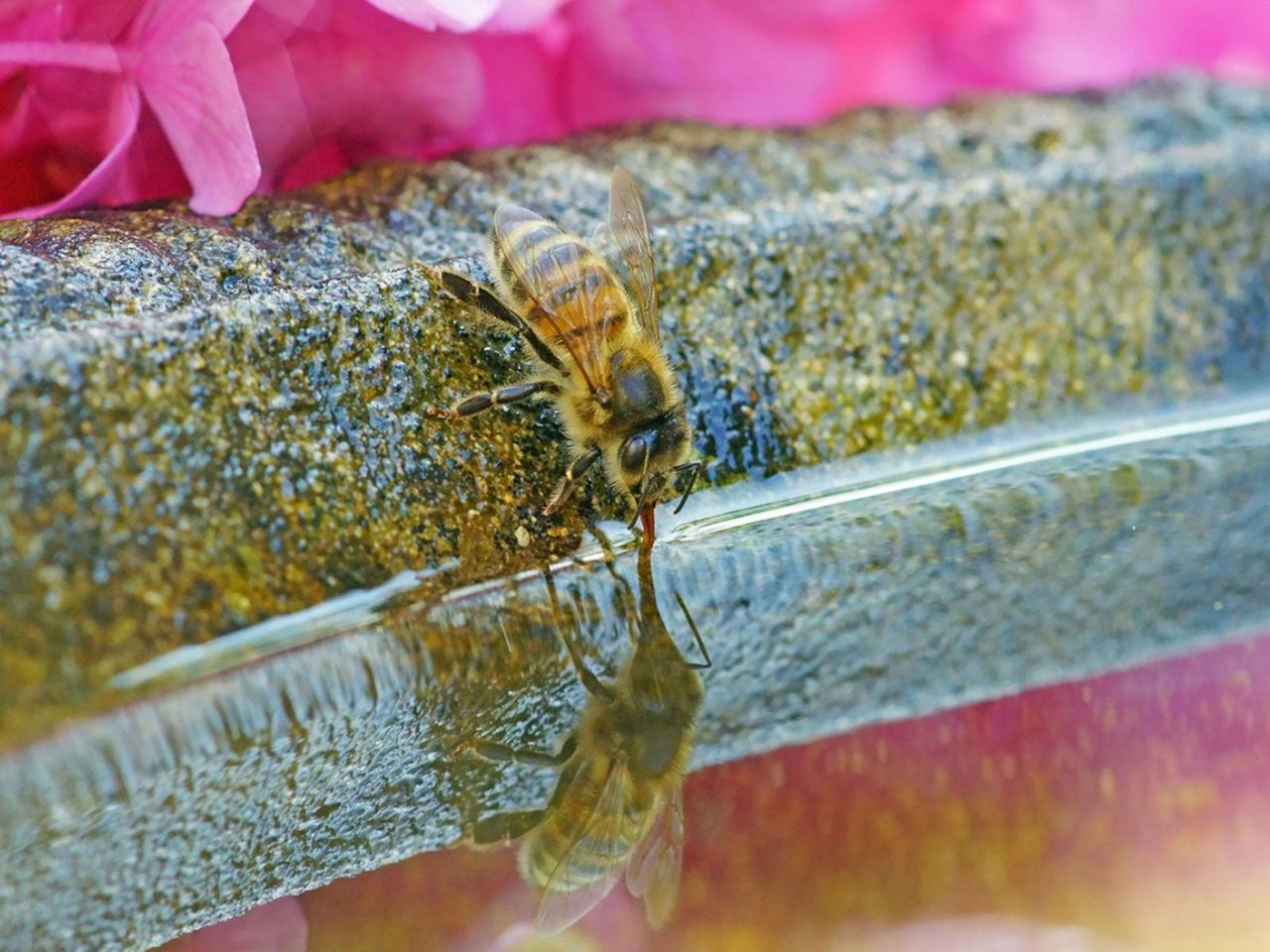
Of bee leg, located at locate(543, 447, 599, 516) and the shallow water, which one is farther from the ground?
bee leg, located at locate(543, 447, 599, 516)

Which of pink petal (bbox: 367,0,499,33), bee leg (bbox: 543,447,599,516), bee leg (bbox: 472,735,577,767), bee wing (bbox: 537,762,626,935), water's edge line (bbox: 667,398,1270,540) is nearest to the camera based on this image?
bee wing (bbox: 537,762,626,935)

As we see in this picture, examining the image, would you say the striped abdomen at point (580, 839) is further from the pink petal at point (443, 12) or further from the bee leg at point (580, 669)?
the pink petal at point (443, 12)

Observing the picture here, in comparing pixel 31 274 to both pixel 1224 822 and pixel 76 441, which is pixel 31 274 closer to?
pixel 76 441

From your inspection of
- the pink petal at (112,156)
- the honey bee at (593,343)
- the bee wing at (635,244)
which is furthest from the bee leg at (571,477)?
the pink petal at (112,156)

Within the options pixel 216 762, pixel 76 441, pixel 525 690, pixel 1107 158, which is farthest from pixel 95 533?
pixel 1107 158

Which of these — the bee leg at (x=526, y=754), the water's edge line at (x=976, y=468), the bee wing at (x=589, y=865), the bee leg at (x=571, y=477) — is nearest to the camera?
the bee wing at (x=589, y=865)

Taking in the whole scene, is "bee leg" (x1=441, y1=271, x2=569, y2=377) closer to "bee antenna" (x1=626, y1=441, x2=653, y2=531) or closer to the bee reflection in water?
"bee antenna" (x1=626, y1=441, x2=653, y2=531)

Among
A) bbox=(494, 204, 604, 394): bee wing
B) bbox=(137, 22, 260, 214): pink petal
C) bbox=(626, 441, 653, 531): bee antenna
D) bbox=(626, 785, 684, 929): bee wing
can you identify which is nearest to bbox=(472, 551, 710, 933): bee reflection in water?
bbox=(626, 785, 684, 929): bee wing
